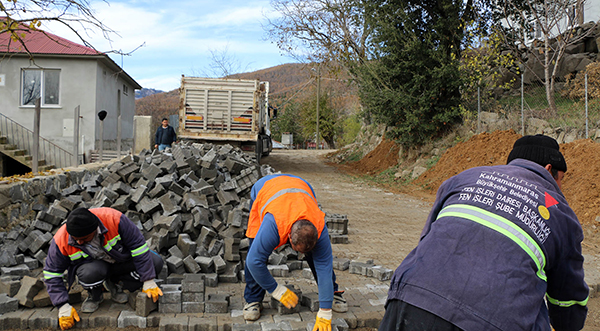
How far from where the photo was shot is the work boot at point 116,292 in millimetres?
4188

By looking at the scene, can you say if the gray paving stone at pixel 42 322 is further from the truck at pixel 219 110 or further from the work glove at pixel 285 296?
the truck at pixel 219 110

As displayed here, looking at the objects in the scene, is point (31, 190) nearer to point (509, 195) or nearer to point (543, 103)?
point (509, 195)

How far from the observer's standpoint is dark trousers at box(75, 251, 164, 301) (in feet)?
13.2

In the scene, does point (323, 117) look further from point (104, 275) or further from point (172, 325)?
point (172, 325)

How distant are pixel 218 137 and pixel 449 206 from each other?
13.1 m

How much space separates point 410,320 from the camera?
6.30 feet

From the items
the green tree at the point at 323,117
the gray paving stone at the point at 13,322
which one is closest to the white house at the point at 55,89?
the gray paving stone at the point at 13,322

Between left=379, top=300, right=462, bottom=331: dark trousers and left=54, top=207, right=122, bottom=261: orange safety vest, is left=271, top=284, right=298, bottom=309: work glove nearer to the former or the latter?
left=54, top=207, right=122, bottom=261: orange safety vest

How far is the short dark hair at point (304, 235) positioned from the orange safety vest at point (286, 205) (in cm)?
15

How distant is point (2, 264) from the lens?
4914mm

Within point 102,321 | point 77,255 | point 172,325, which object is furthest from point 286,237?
point 77,255

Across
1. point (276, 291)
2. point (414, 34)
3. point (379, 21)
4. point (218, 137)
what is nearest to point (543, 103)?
point (414, 34)

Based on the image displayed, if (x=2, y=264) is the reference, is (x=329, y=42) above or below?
above

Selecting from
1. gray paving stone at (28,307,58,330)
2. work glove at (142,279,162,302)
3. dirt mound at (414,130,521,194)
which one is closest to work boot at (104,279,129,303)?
work glove at (142,279,162,302)
